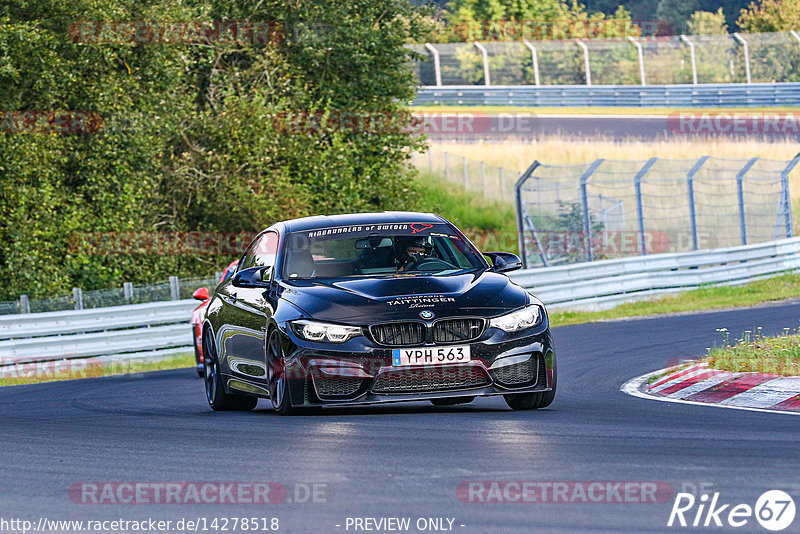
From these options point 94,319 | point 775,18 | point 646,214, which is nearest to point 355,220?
point 94,319

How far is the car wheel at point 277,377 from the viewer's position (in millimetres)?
9820

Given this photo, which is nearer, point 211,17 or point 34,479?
point 34,479

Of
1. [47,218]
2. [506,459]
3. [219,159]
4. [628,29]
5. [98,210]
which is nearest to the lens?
[506,459]

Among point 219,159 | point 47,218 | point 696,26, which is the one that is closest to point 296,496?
point 47,218

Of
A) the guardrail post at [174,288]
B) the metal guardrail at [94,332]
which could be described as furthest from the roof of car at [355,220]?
the guardrail post at [174,288]

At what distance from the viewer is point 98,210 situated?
2831cm

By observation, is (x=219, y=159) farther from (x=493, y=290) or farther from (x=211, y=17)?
(x=493, y=290)

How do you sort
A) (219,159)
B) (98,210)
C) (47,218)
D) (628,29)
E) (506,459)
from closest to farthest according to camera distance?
(506,459)
(47,218)
(98,210)
(219,159)
(628,29)

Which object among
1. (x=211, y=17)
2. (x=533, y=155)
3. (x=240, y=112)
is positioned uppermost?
(x=211, y=17)

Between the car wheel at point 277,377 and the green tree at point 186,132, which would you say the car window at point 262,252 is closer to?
the car wheel at point 277,377

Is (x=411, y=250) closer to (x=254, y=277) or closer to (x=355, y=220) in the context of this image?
(x=355, y=220)

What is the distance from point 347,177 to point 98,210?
21.3 feet

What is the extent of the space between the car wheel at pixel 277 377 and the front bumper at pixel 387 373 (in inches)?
3.5

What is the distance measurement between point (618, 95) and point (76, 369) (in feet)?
118
